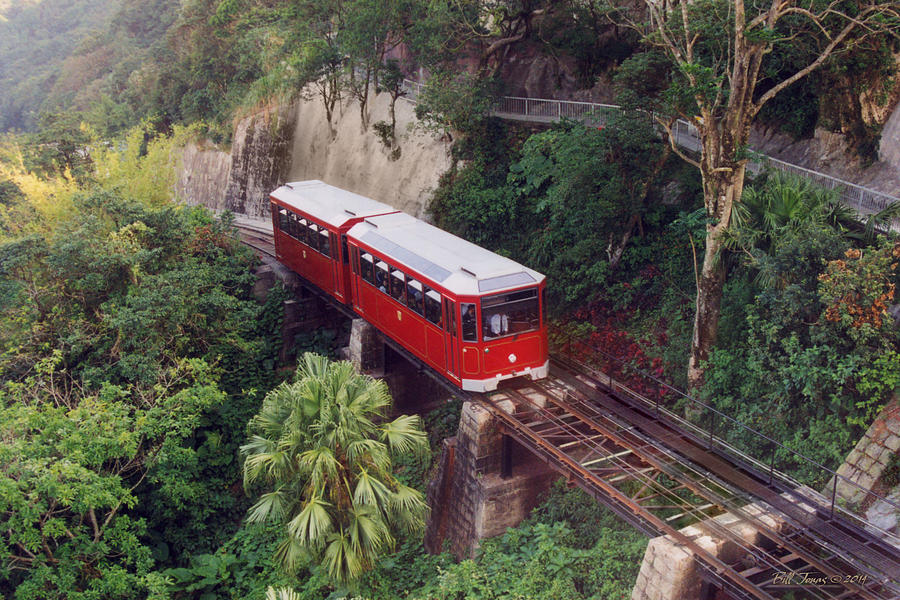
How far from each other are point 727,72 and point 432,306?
22.6 ft

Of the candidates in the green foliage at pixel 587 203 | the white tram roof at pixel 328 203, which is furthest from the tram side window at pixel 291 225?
the green foliage at pixel 587 203

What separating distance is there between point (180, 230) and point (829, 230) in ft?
50.3

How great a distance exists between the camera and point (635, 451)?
39.2ft

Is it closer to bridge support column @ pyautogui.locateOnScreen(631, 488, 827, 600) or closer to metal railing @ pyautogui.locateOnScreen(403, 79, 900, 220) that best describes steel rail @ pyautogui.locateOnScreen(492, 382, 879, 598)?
bridge support column @ pyautogui.locateOnScreen(631, 488, 827, 600)

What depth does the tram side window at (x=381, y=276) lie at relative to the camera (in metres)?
16.3

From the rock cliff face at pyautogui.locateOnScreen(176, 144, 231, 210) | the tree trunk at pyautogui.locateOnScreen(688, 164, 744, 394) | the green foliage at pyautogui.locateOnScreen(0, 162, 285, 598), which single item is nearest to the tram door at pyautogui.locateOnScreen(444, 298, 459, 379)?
the tree trunk at pyautogui.locateOnScreen(688, 164, 744, 394)

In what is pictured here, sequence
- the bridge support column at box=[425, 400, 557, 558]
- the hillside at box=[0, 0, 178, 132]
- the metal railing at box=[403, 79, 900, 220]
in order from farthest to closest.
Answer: the hillside at box=[0, 0, 178, 132]
the metal railing at box=[403, 79, 900, 220]
the bridge support column at box=[425, 400, 557, 558]

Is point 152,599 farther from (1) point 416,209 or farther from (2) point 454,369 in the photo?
(1) point 416,209

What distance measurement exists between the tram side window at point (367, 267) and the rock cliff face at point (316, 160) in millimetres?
8261

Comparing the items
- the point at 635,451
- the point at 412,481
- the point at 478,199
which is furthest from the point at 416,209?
the point at 635,451

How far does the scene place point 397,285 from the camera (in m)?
15.8

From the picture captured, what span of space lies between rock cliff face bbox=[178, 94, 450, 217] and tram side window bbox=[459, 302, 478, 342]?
12.2 m

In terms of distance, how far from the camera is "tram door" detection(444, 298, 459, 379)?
13680 millimetres

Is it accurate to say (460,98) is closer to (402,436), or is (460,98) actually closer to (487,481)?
(487,481)
